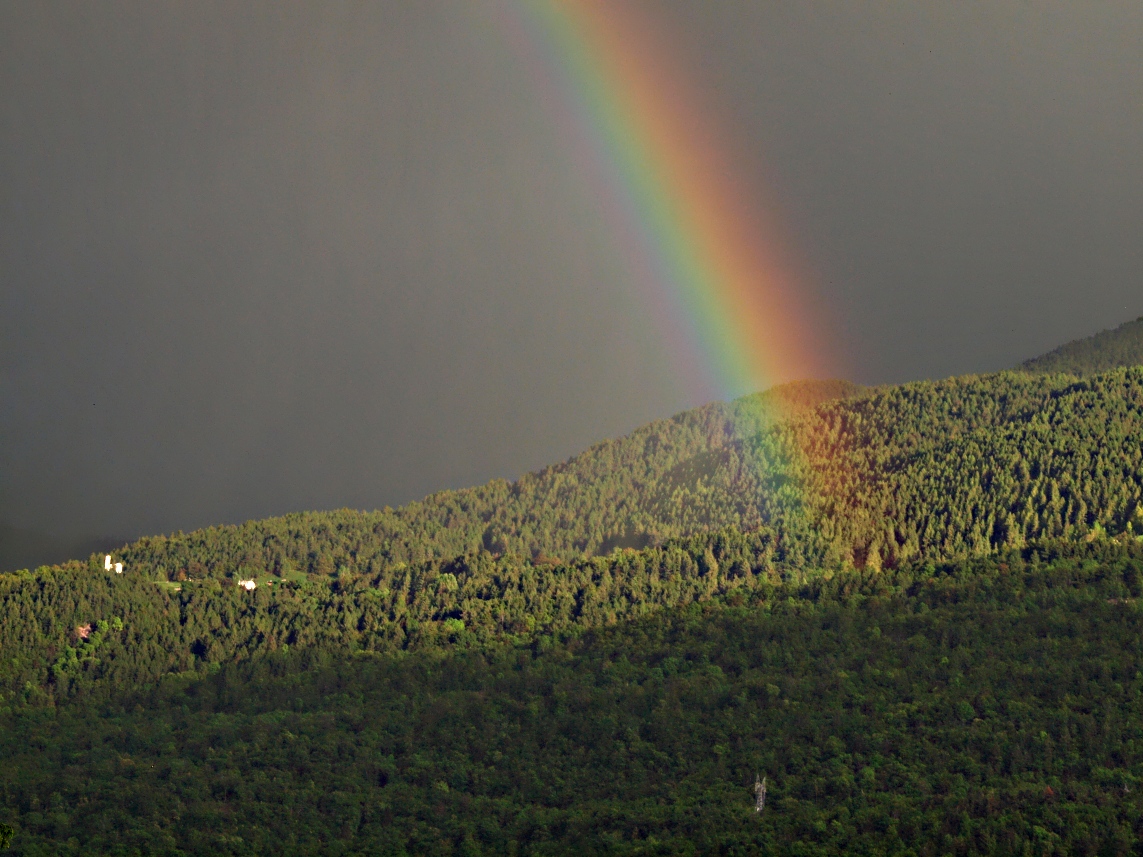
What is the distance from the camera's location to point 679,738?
132875 mm

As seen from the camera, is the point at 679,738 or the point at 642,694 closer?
the point at 679,738

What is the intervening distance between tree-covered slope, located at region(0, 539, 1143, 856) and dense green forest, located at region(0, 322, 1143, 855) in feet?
0.92

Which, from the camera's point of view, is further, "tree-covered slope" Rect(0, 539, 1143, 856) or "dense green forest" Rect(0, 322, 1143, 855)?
"dense green forest" Rect(0, 322, 1143, 855)

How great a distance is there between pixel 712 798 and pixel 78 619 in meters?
74.2

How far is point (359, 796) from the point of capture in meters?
129

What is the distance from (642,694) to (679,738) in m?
8.08

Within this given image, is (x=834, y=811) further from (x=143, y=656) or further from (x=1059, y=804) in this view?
(x=143, y=656)

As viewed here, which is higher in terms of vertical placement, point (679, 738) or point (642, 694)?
point (642, 694)

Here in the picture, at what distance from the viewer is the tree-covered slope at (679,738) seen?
11538 centimetres

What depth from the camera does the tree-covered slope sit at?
11538cm

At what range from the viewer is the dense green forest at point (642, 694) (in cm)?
11862

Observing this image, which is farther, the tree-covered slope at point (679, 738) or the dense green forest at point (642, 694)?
the dense green forest at point (642, 694)

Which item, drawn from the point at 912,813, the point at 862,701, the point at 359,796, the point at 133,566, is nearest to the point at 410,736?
the point at 359,796

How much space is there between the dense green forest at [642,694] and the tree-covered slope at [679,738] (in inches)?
11.1
